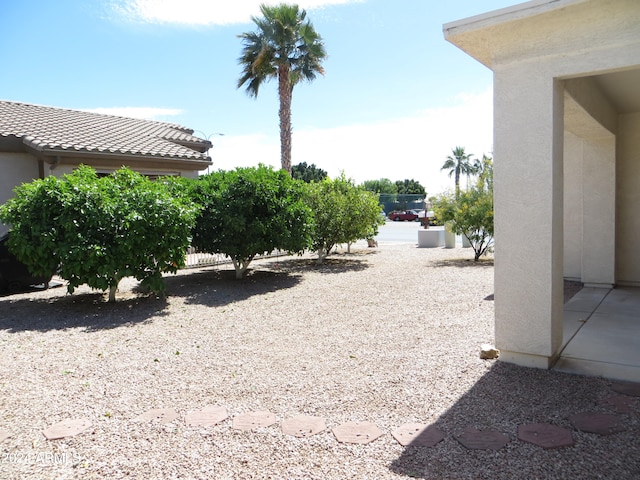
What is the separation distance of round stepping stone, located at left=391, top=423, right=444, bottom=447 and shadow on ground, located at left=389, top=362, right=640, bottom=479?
0.02m

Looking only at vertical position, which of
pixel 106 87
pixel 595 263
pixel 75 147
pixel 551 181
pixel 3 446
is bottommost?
pixel 3 446

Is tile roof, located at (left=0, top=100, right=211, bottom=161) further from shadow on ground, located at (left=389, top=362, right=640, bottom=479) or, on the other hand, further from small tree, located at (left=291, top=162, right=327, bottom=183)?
small tree, located at (left=291, top=162, right=327, bottom=183)

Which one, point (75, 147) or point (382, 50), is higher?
point (382, 50)

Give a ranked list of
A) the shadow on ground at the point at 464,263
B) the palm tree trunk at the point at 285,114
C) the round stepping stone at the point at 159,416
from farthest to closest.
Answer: the palm tree trunk at the point at 285,114
the shadow on ground at the point at 464,263
the round stepping stone at the point at 159,416

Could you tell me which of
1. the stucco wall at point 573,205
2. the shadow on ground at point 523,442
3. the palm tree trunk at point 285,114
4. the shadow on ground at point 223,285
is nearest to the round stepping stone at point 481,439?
the shadow on ground at point 523,442

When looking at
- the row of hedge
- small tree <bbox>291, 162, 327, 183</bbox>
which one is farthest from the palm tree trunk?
small tree <bbox>291, 162, 327, 183</bbox>

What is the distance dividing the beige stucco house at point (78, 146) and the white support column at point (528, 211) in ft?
35.6

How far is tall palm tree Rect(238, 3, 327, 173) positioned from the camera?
771 inches

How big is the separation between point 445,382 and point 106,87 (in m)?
20.9

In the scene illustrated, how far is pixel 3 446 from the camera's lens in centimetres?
332

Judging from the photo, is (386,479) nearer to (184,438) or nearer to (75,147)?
(184,438)

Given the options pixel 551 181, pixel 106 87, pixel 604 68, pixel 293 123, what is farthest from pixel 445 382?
pixel 106 87

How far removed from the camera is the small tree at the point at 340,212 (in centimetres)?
1310

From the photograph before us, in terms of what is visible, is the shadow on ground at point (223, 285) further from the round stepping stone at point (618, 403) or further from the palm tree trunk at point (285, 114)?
the palm tree trunk at point (285, 114)
